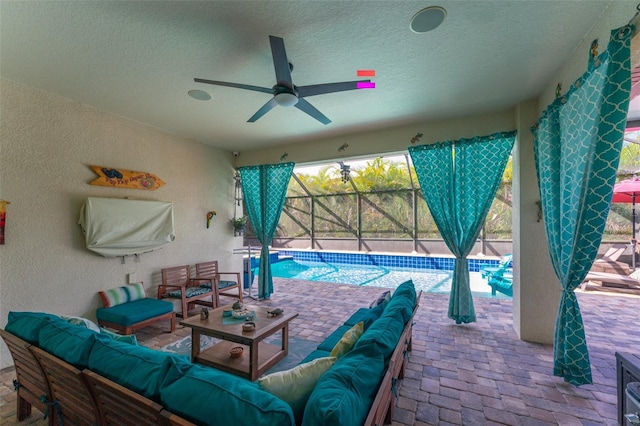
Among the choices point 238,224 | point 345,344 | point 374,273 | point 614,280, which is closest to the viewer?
point 345,344

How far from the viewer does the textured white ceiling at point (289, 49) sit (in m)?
1.69

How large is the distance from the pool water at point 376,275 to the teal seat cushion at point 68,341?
4849 millimetres

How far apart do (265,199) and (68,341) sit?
353 cm

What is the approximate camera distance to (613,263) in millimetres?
5074

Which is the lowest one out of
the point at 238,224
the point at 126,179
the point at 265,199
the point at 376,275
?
the point at 376,275

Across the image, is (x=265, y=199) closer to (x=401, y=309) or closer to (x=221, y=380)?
(x=401, y=309)

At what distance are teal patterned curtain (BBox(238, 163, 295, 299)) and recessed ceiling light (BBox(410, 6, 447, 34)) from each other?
3023mm

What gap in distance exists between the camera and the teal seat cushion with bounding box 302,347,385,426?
0.87 metres

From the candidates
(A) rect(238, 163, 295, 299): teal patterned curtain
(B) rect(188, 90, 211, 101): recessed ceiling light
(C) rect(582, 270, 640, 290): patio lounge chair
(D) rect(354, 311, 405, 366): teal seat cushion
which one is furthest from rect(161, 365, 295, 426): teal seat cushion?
(C) rect(582, 270, 640, 290): patio lounge chair

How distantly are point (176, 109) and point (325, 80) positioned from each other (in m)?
1.88

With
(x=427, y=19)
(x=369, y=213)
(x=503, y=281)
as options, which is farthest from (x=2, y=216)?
(x=369, y=213)

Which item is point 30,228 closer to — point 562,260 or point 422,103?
point 422,103

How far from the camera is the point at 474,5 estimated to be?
165cm

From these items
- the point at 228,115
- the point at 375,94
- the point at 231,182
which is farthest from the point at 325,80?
the point at 231,182
